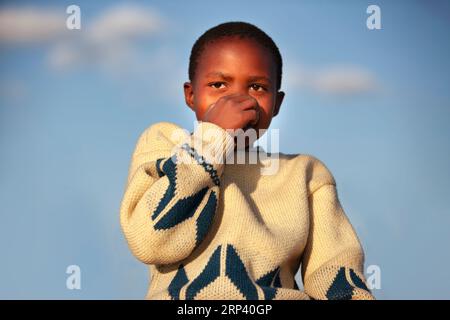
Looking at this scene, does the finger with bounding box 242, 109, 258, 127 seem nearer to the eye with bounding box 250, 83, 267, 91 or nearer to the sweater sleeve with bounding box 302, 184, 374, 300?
the eye with bounding box 250, 83, 267, 91

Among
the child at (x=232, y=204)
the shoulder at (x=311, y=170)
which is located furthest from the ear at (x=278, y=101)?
the shoulder at (x=311, y=170)

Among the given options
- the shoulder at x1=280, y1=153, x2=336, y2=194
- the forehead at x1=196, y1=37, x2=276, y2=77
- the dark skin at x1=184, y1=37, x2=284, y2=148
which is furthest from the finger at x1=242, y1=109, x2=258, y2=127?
the shoulder at x1=280, y1=153, x2=336, y2=194

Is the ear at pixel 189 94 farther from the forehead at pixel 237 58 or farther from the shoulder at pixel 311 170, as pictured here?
the shoulder at pixel 311 170

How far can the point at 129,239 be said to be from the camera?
155 cm

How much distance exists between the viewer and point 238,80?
5.69 ft

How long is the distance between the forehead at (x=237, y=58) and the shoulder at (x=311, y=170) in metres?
0.23

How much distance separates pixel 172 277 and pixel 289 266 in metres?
0.27

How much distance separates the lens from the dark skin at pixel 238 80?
172 centimetres

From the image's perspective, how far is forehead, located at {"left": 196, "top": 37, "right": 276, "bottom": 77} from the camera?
5.71 feet

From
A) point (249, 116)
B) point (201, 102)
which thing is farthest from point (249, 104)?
point (201, 102)

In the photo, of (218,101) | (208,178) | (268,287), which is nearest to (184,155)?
(208,178)

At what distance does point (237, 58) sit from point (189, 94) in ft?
0.66

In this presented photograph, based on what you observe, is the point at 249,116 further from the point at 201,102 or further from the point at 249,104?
the point at 201,102
